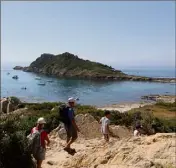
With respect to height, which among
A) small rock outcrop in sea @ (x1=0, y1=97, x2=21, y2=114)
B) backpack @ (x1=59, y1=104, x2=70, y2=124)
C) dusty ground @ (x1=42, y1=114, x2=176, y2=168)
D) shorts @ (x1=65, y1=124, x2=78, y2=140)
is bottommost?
small rock outcrop in sea @ (x1=0, y1=97, x2=21, y2=114)

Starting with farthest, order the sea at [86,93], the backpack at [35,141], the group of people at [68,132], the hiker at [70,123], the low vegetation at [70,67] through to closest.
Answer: the low vegetation at [70,67]
the sea at [86,93]
the hiker at [70,123]
the group of people at [68,132]
the backpack at [35,141]

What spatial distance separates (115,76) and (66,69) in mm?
26155

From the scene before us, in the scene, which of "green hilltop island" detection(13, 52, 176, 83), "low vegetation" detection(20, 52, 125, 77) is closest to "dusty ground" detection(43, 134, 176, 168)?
"green hilltop island" detection(13, 52, 176, 83)

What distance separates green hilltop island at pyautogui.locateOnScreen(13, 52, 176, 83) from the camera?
455 ft

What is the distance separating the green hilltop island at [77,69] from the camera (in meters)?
139

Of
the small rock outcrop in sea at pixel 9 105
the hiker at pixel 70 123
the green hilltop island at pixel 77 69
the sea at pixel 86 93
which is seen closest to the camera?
the hiker at pixel 70 123

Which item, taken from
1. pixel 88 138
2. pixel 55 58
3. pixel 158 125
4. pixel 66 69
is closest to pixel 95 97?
pixel 158 125

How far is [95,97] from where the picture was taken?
7819 cm

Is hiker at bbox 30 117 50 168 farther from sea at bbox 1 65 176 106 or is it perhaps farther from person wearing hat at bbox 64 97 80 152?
sea at bbox 1 65 176 106

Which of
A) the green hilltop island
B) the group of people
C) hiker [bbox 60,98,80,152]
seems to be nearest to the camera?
the group of people

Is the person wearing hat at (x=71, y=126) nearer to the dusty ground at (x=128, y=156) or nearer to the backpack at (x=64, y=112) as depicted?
the backpack at (x=64, y=112)

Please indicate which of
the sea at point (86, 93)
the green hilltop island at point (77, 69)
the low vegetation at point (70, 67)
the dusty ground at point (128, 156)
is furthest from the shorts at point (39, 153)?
the low vegetation at point (70, 67)

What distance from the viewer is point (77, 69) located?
152 meters

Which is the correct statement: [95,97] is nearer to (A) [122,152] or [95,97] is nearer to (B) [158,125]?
(B) [158,125]
